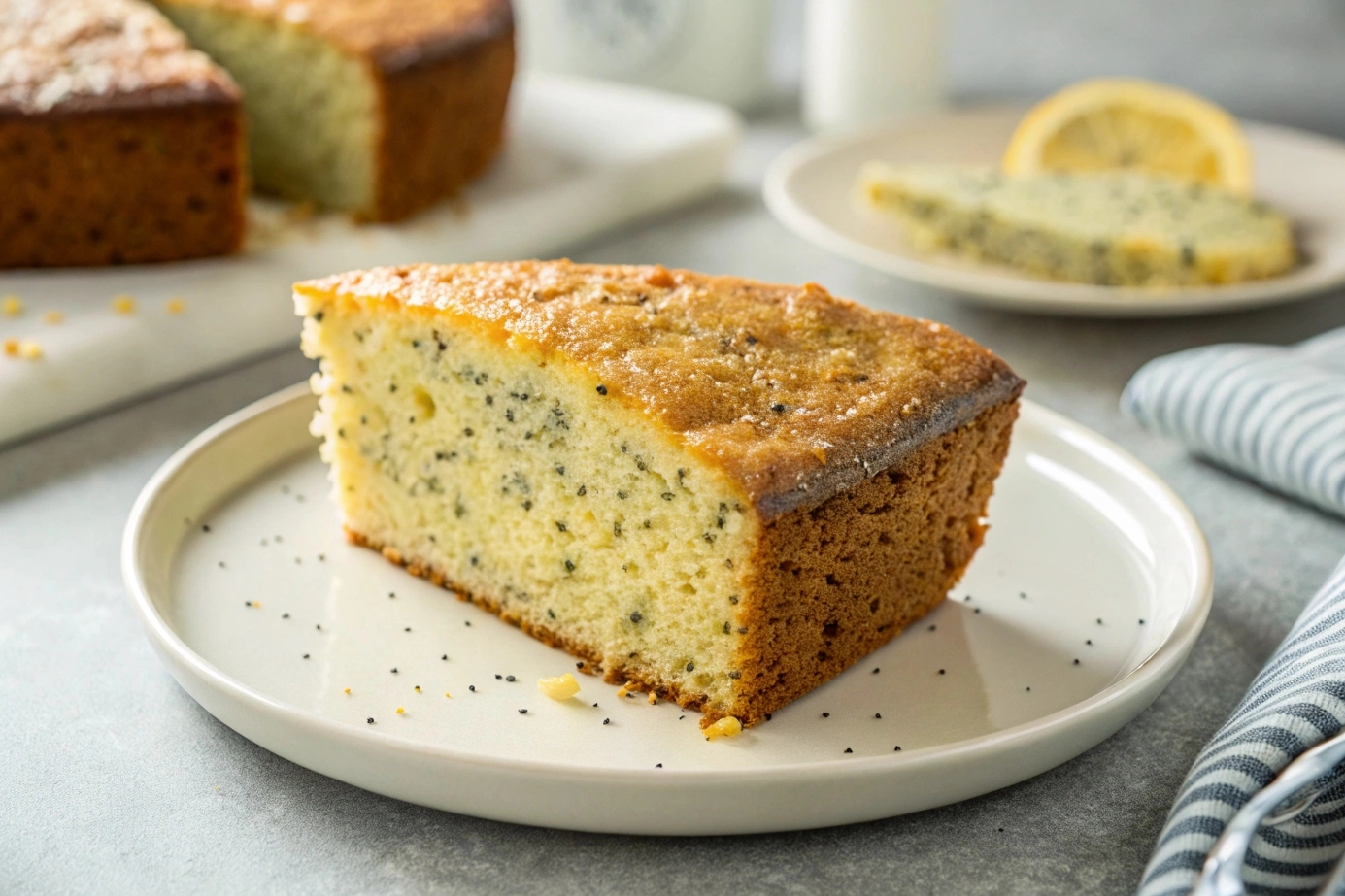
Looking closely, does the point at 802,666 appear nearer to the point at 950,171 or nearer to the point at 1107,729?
the point at 1107,729

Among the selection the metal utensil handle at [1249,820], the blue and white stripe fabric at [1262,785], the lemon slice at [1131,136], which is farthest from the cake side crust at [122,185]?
the metal utensil handle at [1249,820]

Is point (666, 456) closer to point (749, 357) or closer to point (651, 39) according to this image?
point (749, 357)

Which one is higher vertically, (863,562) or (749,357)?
(749,357)

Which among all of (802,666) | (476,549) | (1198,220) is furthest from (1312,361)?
(476,549)

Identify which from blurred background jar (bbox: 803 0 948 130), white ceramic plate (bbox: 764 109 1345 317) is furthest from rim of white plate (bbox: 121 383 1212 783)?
blurred background jar (bbox: 803 0 948 130)

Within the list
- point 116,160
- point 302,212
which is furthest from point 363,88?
point 116,160

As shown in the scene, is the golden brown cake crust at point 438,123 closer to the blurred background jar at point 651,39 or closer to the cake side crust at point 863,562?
the blurred background jar at point 651,39

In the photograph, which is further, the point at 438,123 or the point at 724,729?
the point at 438,123
